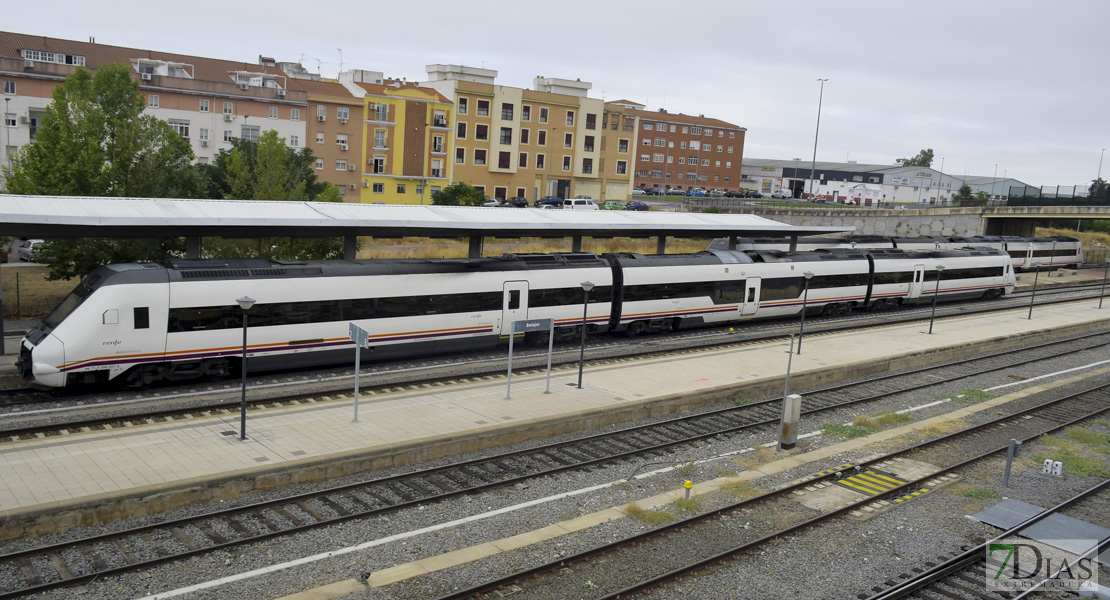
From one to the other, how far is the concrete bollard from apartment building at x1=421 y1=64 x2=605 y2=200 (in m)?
54.6

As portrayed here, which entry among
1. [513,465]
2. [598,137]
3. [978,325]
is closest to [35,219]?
[513,465]

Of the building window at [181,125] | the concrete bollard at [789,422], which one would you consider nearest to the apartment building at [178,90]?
the building window at [181,125]

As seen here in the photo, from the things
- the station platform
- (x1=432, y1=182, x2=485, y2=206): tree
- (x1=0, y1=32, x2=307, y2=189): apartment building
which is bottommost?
the station platform

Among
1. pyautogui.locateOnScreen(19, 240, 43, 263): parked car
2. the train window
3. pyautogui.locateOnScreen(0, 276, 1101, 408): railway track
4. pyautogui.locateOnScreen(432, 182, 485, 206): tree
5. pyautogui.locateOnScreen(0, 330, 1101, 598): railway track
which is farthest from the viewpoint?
pyautogui.locateOnScreen(432, 182, 485, 206): tree

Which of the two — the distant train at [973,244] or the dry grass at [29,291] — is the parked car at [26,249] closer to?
the dry grass at [29,291]

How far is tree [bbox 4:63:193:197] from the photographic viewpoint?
2380cm

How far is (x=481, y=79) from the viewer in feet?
225

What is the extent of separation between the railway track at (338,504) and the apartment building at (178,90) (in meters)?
43.4

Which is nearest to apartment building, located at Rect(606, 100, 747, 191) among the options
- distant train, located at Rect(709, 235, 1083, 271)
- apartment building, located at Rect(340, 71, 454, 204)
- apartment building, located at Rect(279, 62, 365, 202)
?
apartment building, located at Rect(340, 71, 454, 204)

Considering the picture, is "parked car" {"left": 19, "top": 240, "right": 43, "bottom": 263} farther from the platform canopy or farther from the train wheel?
the train wheel

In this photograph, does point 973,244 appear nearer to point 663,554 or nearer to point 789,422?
point 789,422

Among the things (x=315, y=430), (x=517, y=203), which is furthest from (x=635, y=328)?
(x=517, y=203)

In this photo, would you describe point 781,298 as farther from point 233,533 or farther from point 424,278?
point 233,533

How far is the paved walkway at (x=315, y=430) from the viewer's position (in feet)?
36.7
